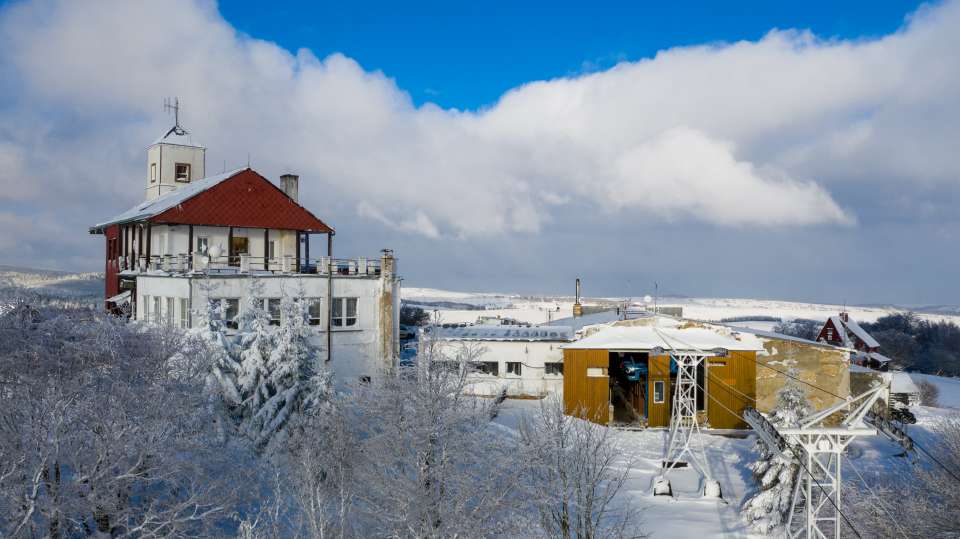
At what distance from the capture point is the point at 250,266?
115 feet

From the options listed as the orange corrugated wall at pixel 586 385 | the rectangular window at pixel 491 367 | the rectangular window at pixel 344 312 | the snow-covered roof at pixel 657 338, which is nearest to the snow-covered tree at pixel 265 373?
the rectangular window at pixel 344 312

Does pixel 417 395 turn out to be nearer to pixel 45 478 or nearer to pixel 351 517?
pixel 351 517

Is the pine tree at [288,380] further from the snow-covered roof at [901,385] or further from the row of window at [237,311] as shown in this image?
the snow-covered roof at [901,385]

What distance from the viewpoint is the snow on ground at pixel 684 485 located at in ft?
74.3

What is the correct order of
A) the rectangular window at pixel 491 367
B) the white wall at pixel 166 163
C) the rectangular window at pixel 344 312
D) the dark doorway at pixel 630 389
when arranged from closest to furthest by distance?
the dark doorway at pixel 630 389, the rectangular window at pixel 344 312, the rectangular window at pixel 491 367, the white wall at pixel 166 163

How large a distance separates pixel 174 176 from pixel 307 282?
16.9 m

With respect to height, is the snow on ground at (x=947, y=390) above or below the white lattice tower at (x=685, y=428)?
below

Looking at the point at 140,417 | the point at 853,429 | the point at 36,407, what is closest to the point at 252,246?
the point at 140,417

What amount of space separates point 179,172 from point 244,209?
36.2 feet

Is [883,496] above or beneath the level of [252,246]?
beneath

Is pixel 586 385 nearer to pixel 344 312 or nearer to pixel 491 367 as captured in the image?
pixel 491 367

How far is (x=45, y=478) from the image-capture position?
44.9 ft

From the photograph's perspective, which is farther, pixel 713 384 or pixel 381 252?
pixel 381 252

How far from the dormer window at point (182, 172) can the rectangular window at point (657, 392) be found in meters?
33.0
